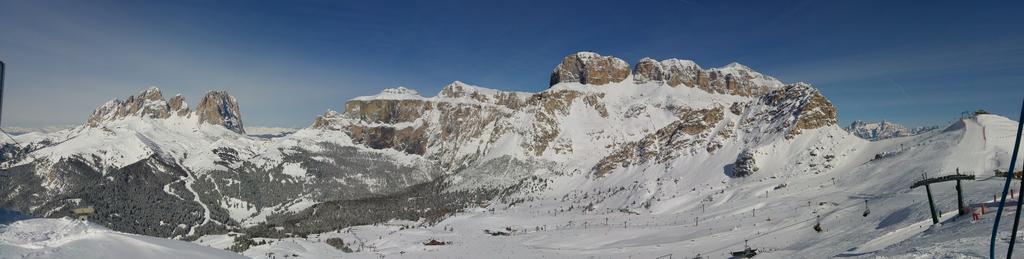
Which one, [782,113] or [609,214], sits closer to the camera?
[609,214]

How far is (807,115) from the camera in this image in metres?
155

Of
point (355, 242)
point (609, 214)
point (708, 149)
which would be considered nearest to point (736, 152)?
point (708, 149)

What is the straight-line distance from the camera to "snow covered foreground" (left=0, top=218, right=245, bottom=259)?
37.4 ft

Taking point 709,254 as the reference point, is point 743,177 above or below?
above

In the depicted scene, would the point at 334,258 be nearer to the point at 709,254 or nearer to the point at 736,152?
the point at 709,254

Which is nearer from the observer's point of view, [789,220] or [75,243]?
[75,243]

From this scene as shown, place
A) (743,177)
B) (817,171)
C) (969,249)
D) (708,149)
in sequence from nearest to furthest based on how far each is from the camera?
(969,249) → (817,171) → (743,177) → (708,149)

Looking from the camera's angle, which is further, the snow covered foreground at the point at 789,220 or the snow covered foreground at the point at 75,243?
the snow covered foreground at the point at 789,220

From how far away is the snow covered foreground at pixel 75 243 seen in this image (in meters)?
11.4

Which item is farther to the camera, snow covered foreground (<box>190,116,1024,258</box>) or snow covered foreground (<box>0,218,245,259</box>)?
snow covered foreground (<box>190,116,1024,258</box>)

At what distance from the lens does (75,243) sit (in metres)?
11.9

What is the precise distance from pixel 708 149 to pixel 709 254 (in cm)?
13036

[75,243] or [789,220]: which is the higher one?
[75,243]

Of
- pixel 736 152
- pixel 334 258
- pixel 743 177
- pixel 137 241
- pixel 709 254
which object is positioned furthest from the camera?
pixel 736 152
